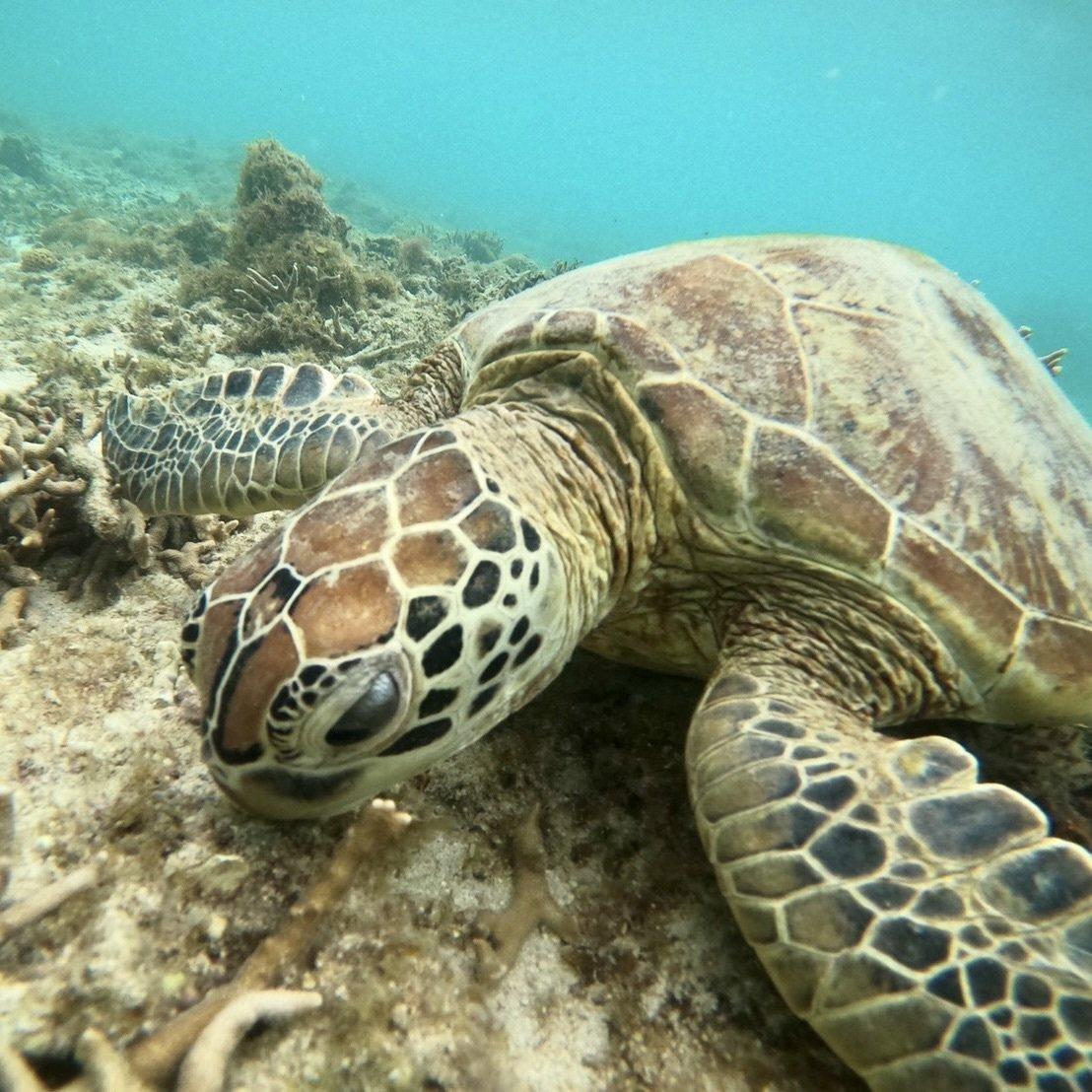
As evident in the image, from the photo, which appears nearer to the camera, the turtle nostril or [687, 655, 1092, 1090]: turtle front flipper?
[687, 655, 1092, 1090]: turtle front flipper

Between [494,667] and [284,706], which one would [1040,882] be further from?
[284,706]

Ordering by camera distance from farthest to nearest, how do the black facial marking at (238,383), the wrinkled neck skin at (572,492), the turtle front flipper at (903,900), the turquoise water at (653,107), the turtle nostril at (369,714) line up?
the turquoise water at (653,107)
the black facial marking at (238,383)
the wrinkled neck skin at (572,492)
the turtle nostril at (369,714)
the turtle front flipper at (903,900)

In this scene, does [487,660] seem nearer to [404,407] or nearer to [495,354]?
[495,354]

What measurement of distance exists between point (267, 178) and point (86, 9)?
136 metres

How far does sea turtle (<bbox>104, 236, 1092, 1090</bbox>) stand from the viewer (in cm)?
128

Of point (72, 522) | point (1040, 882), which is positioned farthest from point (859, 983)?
point (72, 522)

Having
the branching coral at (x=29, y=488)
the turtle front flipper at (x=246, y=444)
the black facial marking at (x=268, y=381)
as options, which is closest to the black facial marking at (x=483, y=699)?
the turtle front flipper at (x=246, y=444)

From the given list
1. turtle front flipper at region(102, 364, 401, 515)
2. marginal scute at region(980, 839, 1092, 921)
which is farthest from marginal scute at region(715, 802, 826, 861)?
turtle front flipper at region(102, 364, 401, 515)

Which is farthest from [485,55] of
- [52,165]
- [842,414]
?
[842,414]

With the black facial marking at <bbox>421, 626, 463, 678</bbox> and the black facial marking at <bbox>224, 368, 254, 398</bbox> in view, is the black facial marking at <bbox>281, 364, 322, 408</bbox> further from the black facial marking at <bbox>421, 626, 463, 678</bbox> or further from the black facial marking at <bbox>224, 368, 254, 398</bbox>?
the black facial marking at <bbox>421, 626, 463, 678</bbox>

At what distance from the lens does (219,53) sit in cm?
11044

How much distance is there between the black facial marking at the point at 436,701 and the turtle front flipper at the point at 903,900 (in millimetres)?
655

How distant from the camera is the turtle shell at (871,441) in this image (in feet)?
5.95

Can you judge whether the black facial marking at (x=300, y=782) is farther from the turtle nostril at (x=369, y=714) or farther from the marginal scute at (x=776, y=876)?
the marginal scute at (x=776, y=876)
